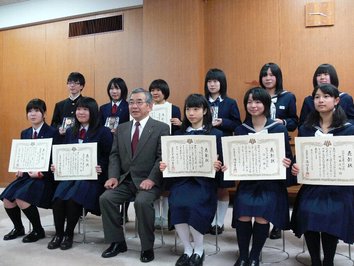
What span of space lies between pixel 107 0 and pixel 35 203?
382 cm

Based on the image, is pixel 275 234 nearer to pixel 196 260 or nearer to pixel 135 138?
pixel 196 260

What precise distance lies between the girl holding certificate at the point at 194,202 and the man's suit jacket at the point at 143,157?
0.78ft

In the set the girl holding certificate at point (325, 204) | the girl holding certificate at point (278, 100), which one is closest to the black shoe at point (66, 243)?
the girl holding certificate at point (325, 204)

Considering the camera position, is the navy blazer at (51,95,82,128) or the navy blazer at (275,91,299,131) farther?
the navy blazer at (51,95,82,128)

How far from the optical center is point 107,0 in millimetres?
A: 5836

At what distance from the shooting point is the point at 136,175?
2.90 metres

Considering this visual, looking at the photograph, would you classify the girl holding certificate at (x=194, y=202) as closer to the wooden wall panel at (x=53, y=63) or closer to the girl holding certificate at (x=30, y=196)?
the girl holding certificate at (x=30, y=196)

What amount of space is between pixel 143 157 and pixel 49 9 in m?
4.53

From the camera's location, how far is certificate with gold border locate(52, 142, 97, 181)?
3.02 meters

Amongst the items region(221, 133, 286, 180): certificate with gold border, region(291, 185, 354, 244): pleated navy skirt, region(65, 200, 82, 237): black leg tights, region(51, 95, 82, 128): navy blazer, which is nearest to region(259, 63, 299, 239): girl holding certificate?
region(221, 133, 286, 180): certificate with gold border

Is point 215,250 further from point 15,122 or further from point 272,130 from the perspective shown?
point 15,122

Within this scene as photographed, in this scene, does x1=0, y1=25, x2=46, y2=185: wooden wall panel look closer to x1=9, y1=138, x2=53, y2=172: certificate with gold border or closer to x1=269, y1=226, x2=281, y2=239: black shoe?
x1=9, y1=138, x2=53, y2=172: certificate with gold border

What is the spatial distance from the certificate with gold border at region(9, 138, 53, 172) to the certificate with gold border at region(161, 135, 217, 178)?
1203mm

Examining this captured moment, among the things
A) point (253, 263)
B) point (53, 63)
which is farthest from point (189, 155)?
point (53, 63)
